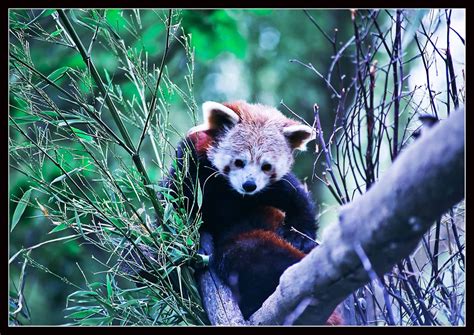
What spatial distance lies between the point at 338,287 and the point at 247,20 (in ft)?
13.6

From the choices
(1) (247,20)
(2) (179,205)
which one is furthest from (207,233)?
(1) (247,20)

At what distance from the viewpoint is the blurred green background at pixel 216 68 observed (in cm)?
300

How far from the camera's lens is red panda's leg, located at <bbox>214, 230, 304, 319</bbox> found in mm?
2082

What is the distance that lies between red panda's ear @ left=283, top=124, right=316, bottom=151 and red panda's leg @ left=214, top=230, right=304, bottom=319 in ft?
1.79

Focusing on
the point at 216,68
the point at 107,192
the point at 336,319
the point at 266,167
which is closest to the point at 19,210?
the point at 107,192

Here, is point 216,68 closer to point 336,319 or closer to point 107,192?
point 107,192

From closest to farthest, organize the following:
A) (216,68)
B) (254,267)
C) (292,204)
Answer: (254,267)
(292,204)
(216,68)

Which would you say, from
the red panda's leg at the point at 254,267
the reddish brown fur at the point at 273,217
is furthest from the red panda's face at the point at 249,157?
the red panda's leg at the point at 254,267

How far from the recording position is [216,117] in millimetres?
2498

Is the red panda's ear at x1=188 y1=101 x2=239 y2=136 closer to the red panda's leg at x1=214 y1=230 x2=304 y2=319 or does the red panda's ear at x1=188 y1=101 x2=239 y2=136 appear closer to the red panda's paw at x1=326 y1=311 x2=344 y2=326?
the red panda's leg at x1=214 y1=230 x2=304 y2=319

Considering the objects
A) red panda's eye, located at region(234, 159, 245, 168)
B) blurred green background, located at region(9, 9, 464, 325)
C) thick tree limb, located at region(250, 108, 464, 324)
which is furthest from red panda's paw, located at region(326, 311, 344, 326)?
blurred green background, located at region(9, 9, 464, 325)

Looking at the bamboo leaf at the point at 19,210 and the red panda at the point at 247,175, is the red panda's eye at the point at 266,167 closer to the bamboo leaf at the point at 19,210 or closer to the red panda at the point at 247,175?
the red panda at the point at 247,175

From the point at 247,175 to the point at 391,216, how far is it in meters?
1.21

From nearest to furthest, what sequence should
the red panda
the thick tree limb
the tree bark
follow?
the thick tree limb → the tree bark → the red panda
